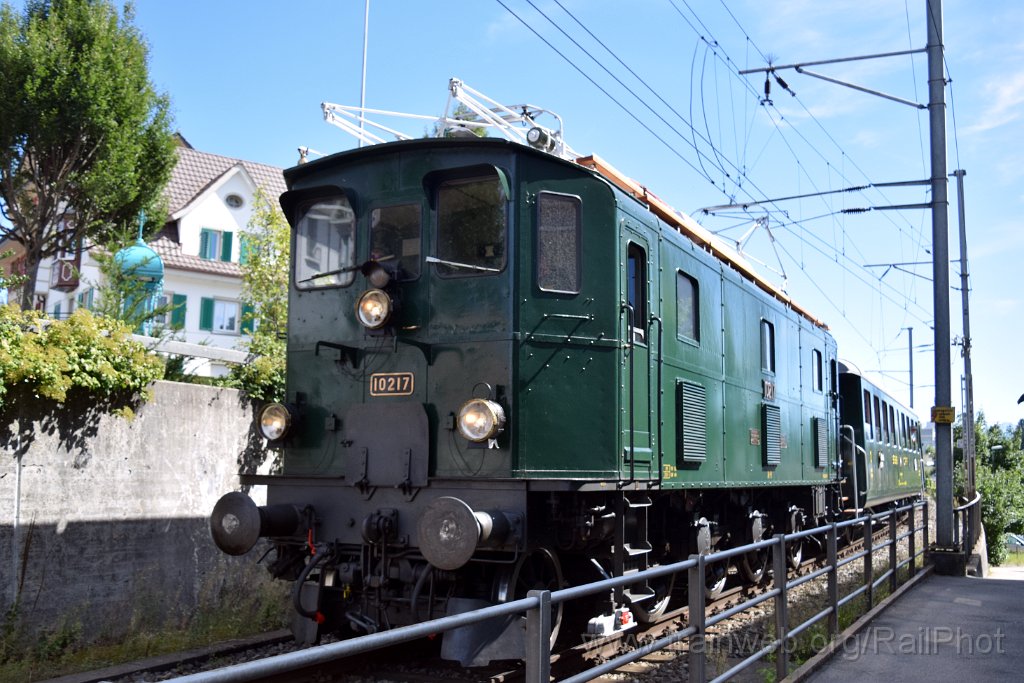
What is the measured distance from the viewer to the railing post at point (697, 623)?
208 inches

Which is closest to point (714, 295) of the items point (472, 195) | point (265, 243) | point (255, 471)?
point (472, 195)

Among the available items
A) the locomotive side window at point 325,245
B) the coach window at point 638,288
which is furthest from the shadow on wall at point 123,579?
the coach window at point 638,288

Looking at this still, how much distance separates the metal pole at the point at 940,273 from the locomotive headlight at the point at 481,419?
385 inches

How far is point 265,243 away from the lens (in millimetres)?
19891

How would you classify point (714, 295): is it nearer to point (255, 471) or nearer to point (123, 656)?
point (255, 471)

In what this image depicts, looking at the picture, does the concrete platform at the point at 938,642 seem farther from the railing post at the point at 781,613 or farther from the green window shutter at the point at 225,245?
the green window shutter at the point at 225,245

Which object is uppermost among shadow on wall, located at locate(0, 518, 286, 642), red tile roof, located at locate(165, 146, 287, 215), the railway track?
red tile roof, located at locate(165, 146, 287, 215)

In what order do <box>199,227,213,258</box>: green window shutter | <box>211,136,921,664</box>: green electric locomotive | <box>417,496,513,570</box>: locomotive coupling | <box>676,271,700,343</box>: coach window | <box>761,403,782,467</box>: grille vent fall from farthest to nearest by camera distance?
<box>199,227,213,258</box>: green window shutter
<box>761,403,782,467</box>: grille vent
<box>676,271,700,343</box>: coach window
<box>211,136,921,664</box>: green electric locomotive
<box>417,496,513,570</box>: locomotive coupling

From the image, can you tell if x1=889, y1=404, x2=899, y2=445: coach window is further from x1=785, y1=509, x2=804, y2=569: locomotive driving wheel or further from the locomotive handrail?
the locomotive handrail

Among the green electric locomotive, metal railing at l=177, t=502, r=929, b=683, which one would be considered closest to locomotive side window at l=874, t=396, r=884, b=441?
metal railing at l=177, t=502, r=929, b=683

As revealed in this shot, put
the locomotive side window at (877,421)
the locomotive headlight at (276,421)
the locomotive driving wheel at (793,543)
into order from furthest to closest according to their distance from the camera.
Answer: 1. the locomotive side window at (877,421)
2. the locomotive driving wheel at (793,543)
3. the locomotive headlight at (276,421)

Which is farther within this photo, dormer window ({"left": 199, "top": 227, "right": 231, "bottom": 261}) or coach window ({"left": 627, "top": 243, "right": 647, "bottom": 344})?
dormer window ({"left": 199, "top": 227, "right": 231, "bottom": 261})

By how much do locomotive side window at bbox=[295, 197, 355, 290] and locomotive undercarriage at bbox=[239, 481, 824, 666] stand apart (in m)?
1.89

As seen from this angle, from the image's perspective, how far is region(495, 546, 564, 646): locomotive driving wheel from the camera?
20.9ft
